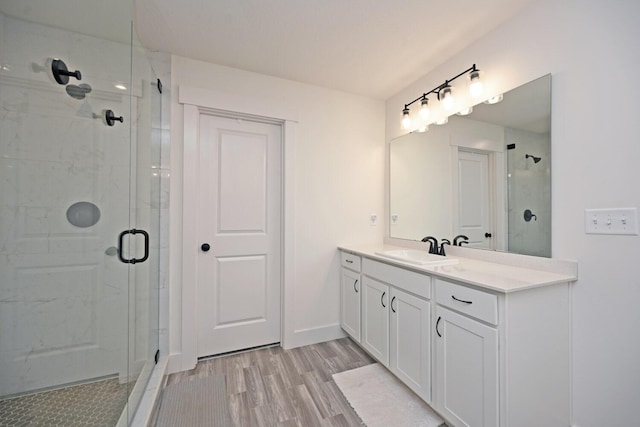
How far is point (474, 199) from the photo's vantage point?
6.26ft

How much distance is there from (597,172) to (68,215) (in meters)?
2.54

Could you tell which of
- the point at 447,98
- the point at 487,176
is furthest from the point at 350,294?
the point at 447,98

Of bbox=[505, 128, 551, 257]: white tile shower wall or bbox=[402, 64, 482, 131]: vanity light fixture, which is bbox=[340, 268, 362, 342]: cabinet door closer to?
bbox=[505, 128, 551, 257]: white tile shower wall

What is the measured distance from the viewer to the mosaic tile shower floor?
1128 millimetres

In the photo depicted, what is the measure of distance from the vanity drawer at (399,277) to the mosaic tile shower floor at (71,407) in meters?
1.64

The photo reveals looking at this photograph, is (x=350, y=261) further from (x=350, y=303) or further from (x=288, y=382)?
(x=288, y=382)

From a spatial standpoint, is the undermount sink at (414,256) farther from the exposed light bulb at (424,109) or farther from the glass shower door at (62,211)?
the glass shower door at (62,211)

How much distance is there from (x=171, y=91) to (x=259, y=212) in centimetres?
114

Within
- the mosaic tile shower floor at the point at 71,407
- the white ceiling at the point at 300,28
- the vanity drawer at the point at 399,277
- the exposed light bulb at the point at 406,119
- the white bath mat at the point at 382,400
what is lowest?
the white bath mat at the point at 382,400

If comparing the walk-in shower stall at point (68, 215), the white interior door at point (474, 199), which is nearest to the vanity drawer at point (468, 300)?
the white interior door at point (474, 199)

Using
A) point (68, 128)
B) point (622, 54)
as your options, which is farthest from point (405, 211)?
point (68, 128)

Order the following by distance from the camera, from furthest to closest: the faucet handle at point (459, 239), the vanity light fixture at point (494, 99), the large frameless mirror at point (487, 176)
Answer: the faucet handle at point (459, 239) < the vanity light fixture at point (494, 99) < the large frameless mirror at point (487, 176)

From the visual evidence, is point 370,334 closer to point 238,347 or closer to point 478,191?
point 238,347

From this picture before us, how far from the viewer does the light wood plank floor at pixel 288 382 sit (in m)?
→ 1.53
